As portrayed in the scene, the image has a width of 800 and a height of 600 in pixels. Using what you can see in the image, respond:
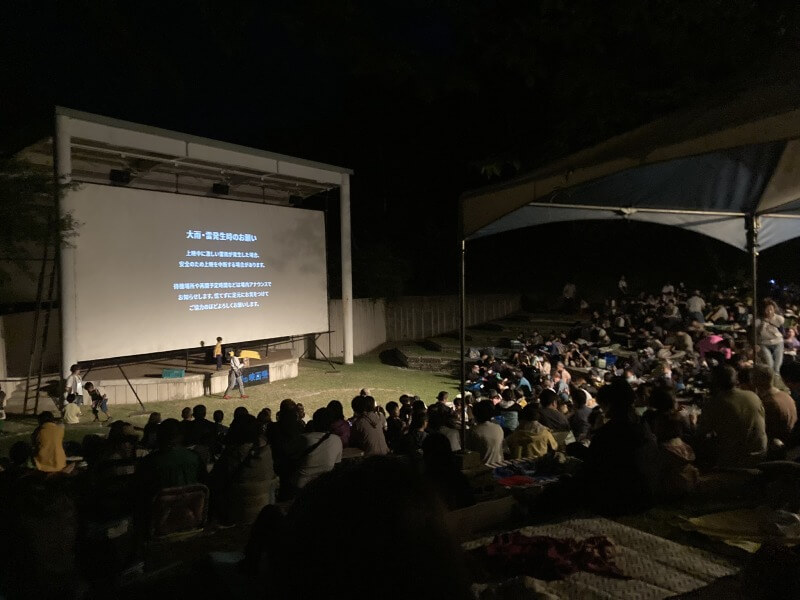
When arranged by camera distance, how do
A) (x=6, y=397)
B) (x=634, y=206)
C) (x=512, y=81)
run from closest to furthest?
(x=634, y=206)
(x=512, y=81)
(x=6, y=397)

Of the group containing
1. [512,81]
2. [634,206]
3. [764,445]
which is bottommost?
[764,445]

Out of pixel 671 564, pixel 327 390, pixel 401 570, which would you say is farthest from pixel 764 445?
pixel 327 390

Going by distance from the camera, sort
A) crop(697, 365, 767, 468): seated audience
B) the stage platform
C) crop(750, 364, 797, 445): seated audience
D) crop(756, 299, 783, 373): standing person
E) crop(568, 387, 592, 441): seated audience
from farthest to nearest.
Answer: the stage platform, crop(756, 299, 783, 373): standing person, crop(568, 387, 592, 441): seated audience, crop(750, 364, 797, 445): seated audience, crop(697, 365, 767, 468): seated audience

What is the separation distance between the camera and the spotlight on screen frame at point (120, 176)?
13.7 m

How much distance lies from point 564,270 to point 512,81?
56.3 feet

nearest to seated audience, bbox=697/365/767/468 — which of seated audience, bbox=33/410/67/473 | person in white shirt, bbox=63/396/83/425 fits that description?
seated audience, bbox=33/410/67/473

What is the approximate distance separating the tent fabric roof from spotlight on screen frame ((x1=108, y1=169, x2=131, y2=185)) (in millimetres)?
11003

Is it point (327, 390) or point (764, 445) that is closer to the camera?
point (764, 445)

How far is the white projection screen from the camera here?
1138cm

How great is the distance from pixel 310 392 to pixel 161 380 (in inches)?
127

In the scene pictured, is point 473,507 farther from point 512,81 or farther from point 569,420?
point 512,81

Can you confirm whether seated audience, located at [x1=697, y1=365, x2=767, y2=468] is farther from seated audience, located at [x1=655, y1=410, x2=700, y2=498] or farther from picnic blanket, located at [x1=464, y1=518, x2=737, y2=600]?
picnic blanket, located at [x1=464, y1=518, x2=737, y2=600]

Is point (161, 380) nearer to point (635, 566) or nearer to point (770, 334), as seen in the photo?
point (770, 334)

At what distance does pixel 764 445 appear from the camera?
12.8 feet
